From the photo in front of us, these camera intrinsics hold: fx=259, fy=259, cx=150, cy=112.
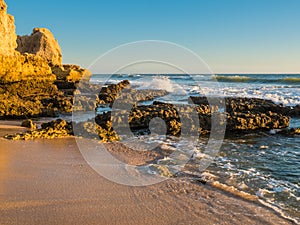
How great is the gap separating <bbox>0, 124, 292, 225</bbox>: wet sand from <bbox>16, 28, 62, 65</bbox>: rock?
26732 millimetres

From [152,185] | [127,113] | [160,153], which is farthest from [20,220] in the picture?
[127,113]

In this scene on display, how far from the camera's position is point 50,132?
632 cm

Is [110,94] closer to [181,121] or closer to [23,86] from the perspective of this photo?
[23,86]

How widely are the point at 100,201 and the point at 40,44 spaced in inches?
1143

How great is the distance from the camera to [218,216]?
3.02 m

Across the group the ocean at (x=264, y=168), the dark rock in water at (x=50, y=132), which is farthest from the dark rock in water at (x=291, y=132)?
the dark rock in water at (x=50, y=132)

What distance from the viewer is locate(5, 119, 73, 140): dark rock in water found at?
5.89 m

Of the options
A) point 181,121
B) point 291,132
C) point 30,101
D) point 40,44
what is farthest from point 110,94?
point 40,44

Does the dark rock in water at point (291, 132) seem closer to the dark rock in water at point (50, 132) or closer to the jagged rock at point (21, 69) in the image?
the dark rock in water at point (50, 132)

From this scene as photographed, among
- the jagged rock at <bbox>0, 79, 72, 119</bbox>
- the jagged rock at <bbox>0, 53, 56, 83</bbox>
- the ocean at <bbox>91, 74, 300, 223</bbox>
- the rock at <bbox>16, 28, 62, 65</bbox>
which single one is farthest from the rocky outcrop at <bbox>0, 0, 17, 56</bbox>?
the rock at <bbox>16, 28, 62, 65</bbox>

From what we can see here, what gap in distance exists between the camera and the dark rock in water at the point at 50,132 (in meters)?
5.89

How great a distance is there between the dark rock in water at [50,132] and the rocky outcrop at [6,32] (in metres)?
8.77

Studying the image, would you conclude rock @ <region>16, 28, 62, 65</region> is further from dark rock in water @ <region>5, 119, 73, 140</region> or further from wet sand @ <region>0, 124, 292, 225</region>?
wet sand @ <region>0, 124, 292, 225</region>

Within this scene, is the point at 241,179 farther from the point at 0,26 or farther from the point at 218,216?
the point at 0,26
